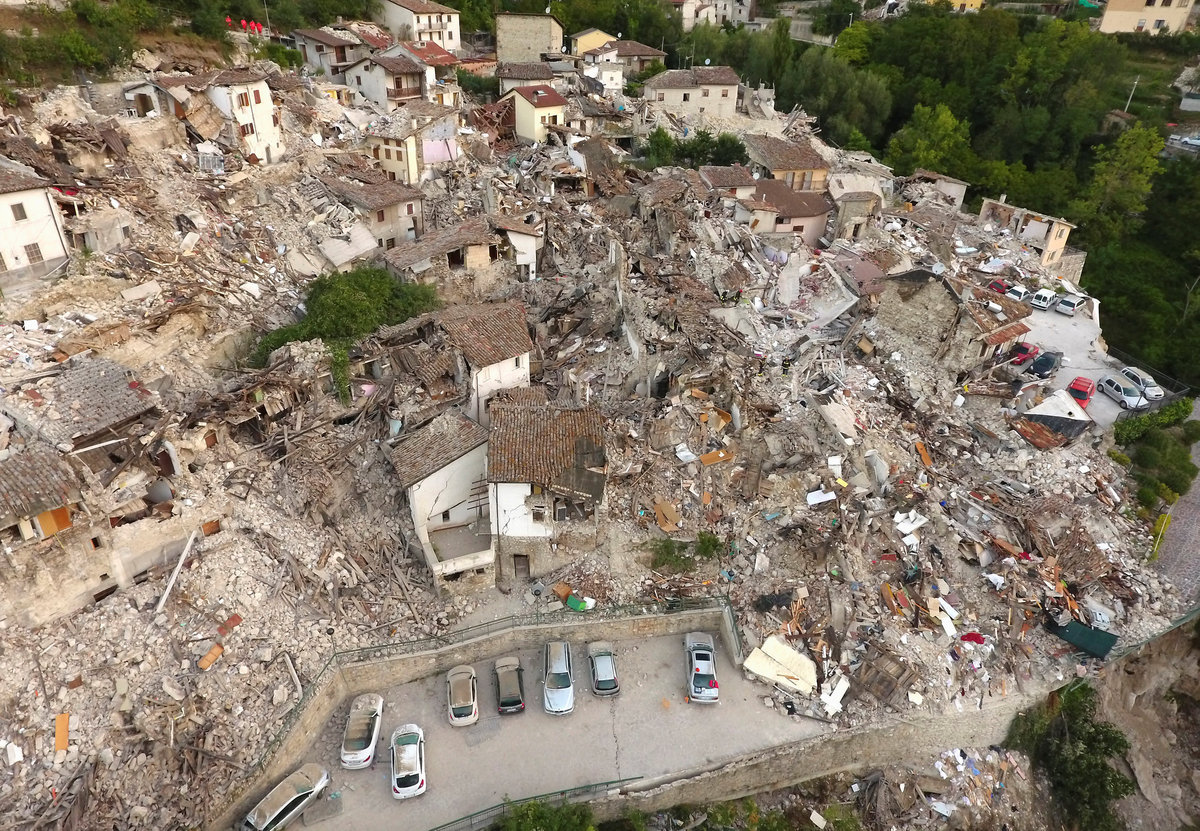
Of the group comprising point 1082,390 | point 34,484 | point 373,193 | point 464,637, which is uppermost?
point 373,193

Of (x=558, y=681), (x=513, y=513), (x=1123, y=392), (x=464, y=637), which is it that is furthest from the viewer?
(x=1123, y=392)

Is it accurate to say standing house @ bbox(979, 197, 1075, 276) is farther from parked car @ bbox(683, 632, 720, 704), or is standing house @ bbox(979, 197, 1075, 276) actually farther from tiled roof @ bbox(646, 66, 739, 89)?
parked car @ bbox(683, 632, 720, 704)

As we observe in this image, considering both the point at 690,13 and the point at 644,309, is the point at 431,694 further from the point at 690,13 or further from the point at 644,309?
the point at 690,13

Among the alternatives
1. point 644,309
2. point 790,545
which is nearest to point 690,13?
point 644,309

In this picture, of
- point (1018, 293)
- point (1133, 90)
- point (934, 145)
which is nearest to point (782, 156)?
point (1018, 293)

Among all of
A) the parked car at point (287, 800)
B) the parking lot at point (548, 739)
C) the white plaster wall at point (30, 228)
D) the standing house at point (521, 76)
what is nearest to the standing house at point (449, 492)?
the parking lot at point (548, 739)

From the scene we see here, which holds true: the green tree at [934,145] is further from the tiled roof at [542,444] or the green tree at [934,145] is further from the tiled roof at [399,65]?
the tiled roof at [542,444]

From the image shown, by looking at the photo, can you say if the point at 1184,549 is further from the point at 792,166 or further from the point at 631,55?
the point at 631,55
